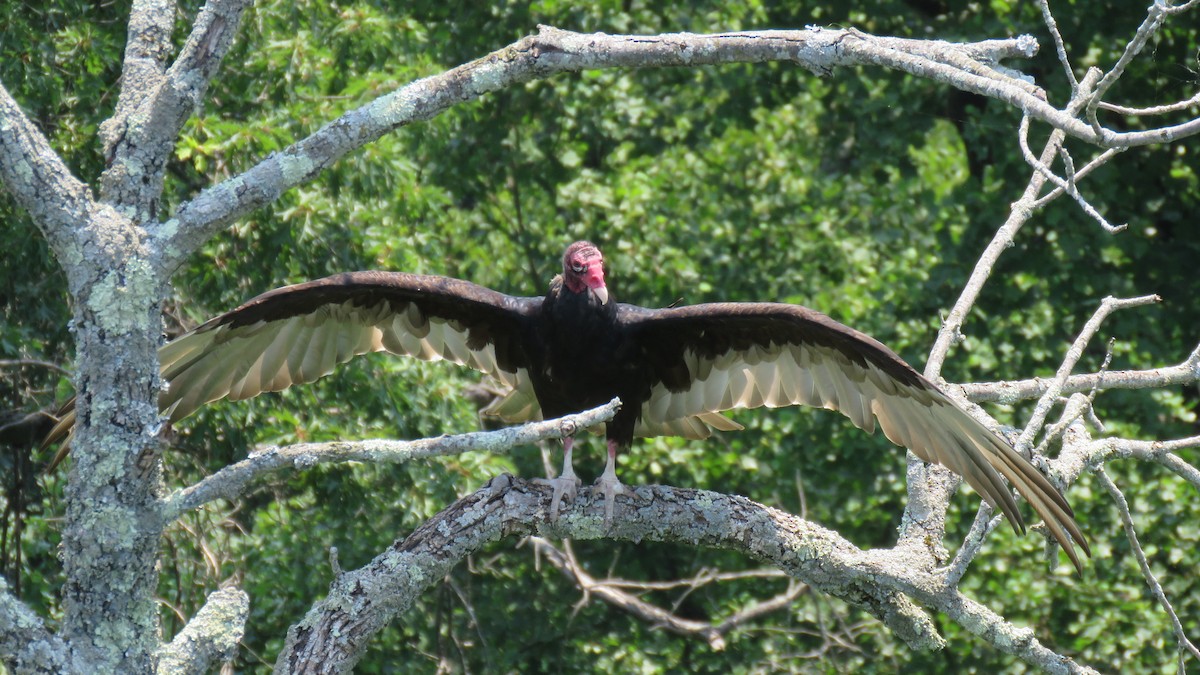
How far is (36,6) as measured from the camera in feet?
14.9

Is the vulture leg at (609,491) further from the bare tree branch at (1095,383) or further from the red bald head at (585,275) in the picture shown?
the bare tree branch at (1095,383)

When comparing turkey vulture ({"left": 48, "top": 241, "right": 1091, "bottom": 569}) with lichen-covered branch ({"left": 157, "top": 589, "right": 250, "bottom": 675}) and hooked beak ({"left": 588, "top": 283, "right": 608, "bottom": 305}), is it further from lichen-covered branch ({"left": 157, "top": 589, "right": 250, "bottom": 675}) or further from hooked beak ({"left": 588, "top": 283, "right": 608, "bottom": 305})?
lichen-covered branch ({"left": 157, "top": 589, "right": 250, "bottom": 675})

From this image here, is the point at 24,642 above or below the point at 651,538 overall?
above

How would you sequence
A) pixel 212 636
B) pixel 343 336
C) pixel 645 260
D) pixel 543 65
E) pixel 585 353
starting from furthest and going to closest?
pixel 645 260
pixel 343 336
pixel 585 353
pixel 543 65
pixel 212 636

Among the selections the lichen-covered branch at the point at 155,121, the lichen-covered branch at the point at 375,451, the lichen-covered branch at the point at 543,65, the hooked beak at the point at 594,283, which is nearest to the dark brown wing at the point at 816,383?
the hooked beak at the point at 594,283

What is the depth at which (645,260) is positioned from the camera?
257 inches

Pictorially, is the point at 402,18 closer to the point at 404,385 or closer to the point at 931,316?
the point at 404,385

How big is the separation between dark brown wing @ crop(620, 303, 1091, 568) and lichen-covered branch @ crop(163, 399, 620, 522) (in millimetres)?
1389

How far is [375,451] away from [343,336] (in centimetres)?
190

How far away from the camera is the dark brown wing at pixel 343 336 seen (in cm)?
371

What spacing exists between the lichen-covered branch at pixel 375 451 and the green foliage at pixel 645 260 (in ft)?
7.53

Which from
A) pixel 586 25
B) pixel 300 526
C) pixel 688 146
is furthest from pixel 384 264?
pixel 688 146

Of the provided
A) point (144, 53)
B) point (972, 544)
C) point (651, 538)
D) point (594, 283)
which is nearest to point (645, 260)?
point (594, 283)

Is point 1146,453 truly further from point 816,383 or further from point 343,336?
point 343,336
